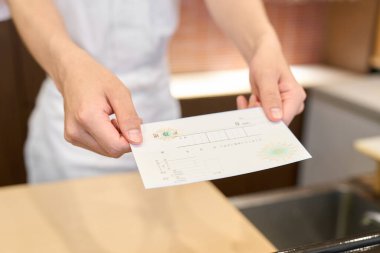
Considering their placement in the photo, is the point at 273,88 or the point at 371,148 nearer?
the point at 273,88

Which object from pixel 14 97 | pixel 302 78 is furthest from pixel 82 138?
pixel 302 78

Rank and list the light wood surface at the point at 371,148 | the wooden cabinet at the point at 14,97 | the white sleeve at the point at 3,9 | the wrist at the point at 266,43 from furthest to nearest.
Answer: the wooden cabinet at the point at 14,97
the light wood surface at the point at 371,148
the white sleeve at the point at 3,9
the wrist at the point at 266,43

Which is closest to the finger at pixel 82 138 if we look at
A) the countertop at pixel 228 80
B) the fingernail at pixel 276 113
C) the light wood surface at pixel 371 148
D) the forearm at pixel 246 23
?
the fingernail at pixel 276 113

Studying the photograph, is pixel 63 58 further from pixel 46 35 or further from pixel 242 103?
pixel 242 103

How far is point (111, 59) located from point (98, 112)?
1.66 ft

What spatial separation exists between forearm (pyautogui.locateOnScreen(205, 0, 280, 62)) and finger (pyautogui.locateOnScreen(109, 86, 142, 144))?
278 millimetres

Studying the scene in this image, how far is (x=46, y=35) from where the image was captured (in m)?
0.63

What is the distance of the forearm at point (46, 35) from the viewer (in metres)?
0.58

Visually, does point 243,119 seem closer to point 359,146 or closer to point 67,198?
point 67,198

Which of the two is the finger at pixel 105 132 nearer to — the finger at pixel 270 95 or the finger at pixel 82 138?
the finger at pixel 82 138

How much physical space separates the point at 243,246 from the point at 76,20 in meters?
0.53

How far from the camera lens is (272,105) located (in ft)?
1.91

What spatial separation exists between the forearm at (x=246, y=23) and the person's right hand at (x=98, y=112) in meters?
0.28

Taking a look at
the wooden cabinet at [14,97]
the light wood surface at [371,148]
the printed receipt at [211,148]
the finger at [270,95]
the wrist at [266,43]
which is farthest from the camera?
the wooden cabinet at [14,97]
